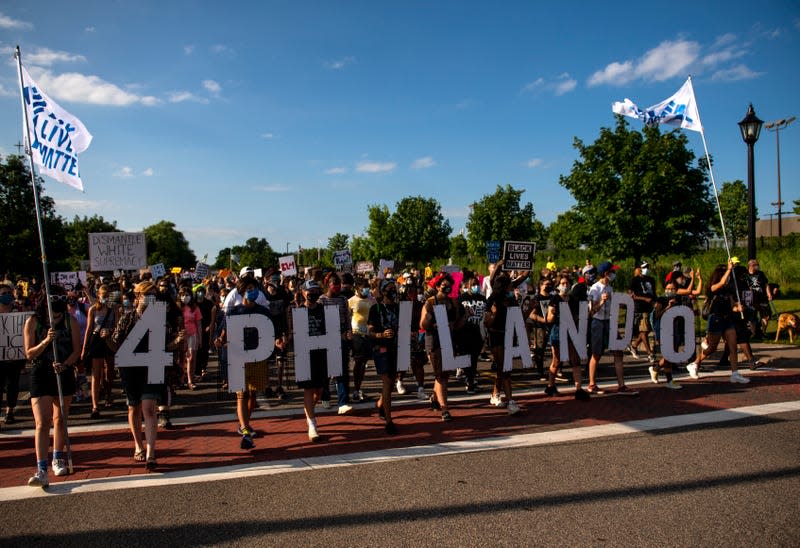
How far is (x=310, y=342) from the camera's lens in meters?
6.96

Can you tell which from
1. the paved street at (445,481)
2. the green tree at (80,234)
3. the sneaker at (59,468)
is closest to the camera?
the paved street at (445,481)

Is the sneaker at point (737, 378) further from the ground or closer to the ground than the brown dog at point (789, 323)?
closer to the ground

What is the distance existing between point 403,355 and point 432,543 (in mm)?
4055

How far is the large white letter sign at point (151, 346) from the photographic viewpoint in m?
5.82

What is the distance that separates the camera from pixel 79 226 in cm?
7669

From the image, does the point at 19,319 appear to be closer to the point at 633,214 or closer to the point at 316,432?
the point at 316,432

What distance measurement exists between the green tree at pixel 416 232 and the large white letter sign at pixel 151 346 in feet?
145

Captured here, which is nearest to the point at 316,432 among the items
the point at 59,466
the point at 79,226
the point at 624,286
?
the point at 59,466

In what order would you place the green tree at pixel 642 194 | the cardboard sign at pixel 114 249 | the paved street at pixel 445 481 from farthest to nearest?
the green tree at pixel 642 194, the cardboard sign at pixel 114 249, the paved street at pixel 445 481

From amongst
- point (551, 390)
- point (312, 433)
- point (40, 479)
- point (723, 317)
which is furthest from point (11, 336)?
point (723, 317)

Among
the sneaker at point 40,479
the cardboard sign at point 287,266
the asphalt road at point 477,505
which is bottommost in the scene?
the asphalt road at point 477,505

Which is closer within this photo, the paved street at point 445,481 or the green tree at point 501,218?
the paved street at point 445,481

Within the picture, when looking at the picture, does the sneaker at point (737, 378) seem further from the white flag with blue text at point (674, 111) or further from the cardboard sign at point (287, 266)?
the cardboard sign at point (287, 266)

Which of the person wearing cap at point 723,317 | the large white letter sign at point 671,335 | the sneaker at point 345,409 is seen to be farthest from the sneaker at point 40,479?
the person wearing cap at point 723,317
